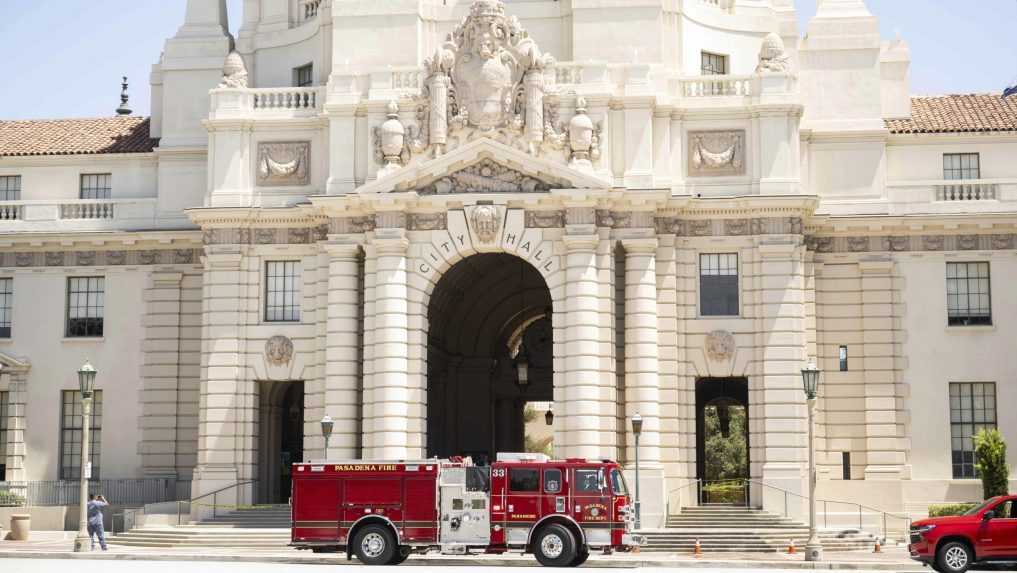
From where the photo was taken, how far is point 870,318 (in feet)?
173

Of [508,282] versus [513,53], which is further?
[508,282]

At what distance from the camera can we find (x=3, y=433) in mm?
56125

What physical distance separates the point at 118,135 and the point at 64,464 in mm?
12996

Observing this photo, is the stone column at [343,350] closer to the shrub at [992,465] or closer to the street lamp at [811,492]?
the street lamp at [811,492]

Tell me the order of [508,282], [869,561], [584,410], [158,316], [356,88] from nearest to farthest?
[869,561] → [584,410] → [356,88] → [158,316] → [508,282]

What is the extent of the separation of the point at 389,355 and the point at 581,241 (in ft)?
24.0

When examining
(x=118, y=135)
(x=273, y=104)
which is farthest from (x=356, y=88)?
(x=118, y=135)

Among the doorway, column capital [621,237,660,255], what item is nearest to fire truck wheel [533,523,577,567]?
column capital [621,237,660,255]

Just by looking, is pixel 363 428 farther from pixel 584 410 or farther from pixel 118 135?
pixel 118 135

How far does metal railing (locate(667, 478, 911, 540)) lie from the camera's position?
48625mm

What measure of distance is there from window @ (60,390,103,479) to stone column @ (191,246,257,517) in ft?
19.2

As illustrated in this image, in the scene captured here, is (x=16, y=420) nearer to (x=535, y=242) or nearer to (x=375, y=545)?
(x=535, y=242)

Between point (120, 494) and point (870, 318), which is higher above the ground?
point (870, 318)

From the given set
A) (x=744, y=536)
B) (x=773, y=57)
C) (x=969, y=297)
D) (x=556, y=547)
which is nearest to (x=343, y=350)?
(x=744, y=536)
